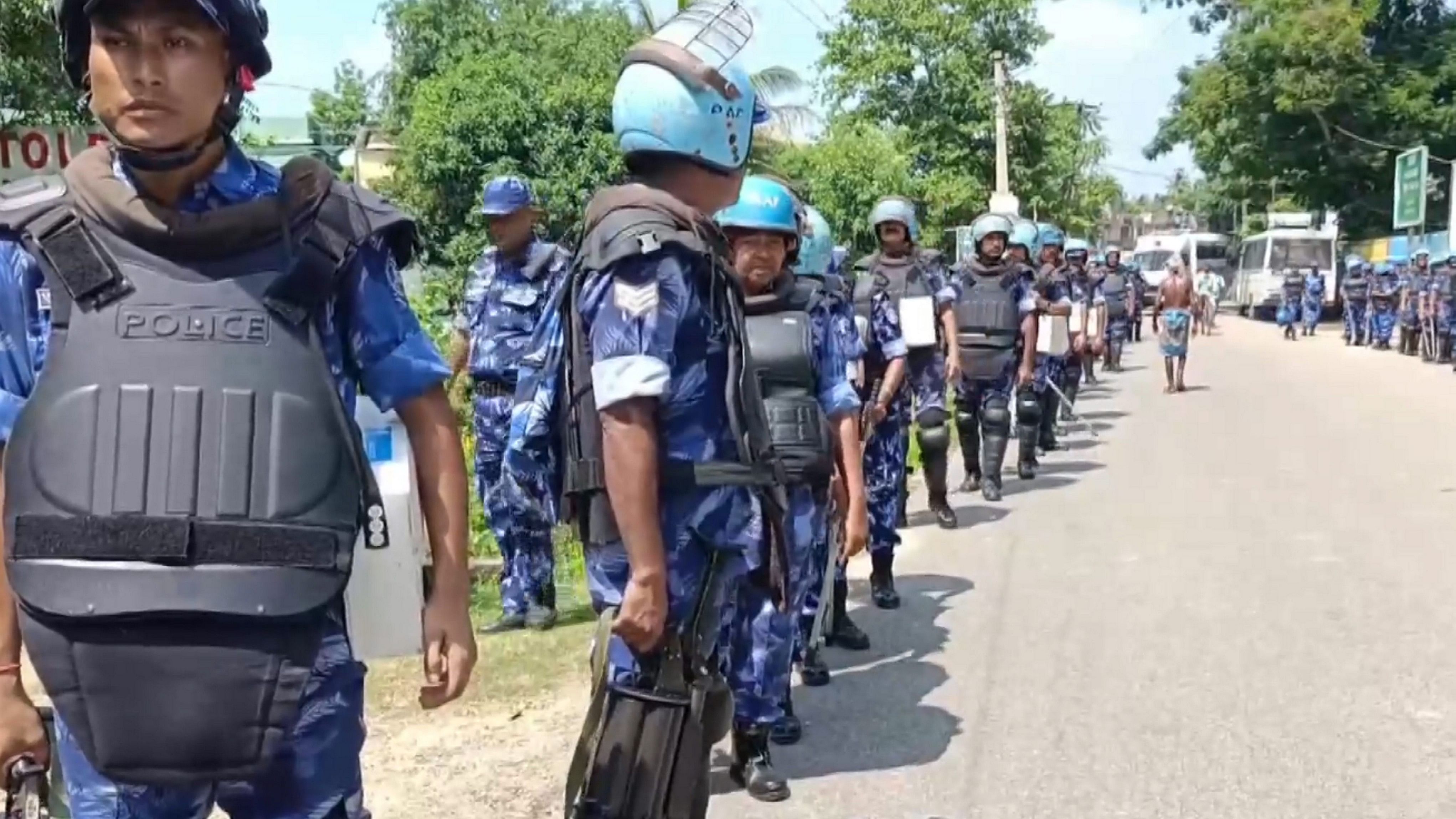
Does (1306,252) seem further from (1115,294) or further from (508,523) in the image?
(508,523)

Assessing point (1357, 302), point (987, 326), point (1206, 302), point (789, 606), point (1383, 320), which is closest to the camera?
point (789, 606)

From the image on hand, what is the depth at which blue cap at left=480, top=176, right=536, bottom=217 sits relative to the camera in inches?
269

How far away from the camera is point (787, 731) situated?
18.1ft

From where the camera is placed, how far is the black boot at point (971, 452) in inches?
444

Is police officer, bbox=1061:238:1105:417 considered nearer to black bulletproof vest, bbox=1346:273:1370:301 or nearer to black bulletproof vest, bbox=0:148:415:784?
black bulletproof vest, bbox=0:148:415:784

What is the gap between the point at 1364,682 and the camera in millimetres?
6039

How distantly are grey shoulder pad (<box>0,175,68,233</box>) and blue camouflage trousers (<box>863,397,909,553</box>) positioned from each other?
5.17 m

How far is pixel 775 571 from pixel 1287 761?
215cm

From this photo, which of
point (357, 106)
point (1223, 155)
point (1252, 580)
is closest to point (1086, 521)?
point (1252, 580)

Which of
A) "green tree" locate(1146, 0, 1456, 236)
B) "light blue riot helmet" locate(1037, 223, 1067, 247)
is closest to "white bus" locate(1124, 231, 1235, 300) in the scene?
"green tree" locate(1146, 0, 1456, 236)

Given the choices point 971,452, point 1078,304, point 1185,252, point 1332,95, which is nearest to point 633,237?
point 971,452

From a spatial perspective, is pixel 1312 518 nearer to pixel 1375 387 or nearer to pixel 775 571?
pixel 775 571

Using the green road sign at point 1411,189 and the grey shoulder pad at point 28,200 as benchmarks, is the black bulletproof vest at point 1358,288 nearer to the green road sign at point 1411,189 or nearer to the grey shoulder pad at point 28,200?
the green road sign at point 1411,189

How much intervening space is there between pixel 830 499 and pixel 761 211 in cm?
101
